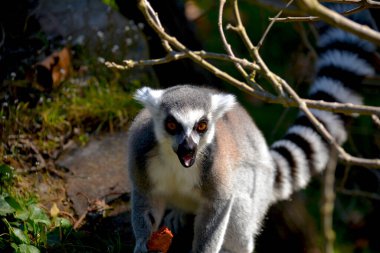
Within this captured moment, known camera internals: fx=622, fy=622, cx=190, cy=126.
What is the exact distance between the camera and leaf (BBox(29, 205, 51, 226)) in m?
4.64

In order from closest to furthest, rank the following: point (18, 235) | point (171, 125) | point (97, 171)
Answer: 1. point (171, 125)
2. point (18, 235)
3. point (97, 171)

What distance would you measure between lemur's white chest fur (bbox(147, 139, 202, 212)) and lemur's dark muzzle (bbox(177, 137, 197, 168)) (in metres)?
0.36

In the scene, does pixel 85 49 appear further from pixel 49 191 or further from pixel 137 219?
pixel 137 219

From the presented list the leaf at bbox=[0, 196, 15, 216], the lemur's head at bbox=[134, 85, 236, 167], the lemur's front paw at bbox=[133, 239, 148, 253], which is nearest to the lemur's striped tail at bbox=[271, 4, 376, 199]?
the lemur's head at bbox=[134, 85, 236, 167]

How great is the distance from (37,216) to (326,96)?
2385mm

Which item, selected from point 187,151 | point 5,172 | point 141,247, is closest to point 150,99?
point 187,151

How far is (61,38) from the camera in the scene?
6.90 m

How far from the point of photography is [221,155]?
430 centimetres

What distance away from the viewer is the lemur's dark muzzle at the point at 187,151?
3.73 m

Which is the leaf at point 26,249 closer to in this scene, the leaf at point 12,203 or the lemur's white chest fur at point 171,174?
the leaf at point 12,203

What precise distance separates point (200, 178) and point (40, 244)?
135 centimetres

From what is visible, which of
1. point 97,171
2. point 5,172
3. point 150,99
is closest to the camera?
point 150,99

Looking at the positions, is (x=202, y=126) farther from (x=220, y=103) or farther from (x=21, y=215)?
(x=21, y=215)

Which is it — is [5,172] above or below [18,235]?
above
